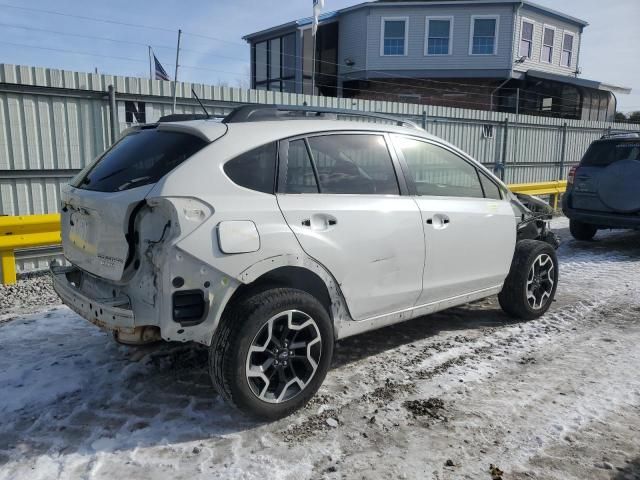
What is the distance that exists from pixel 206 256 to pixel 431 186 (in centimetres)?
205

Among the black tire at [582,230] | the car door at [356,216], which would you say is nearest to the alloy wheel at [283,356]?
the car door at [356,216]

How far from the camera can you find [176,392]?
338 centimetres

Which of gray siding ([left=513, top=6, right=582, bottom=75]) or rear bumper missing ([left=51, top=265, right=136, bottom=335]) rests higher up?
gray siding ([left=513, top=6, right=582, bottom=75])

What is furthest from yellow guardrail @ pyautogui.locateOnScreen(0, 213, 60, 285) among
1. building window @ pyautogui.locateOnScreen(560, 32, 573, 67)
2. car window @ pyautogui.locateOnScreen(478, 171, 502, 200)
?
building window @ pyautogui.locateOnScreen(560, 32, 573, 67)

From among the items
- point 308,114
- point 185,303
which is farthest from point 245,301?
point 308,114

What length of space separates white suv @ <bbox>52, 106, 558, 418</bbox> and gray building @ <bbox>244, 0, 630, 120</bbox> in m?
20.3

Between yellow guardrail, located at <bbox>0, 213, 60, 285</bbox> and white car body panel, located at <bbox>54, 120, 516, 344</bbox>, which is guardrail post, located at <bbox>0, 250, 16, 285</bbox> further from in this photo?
white car body panel, located at <bbox>54, 120, 516, 344</bbox>

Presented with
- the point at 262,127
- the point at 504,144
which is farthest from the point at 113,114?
the point at 504,144

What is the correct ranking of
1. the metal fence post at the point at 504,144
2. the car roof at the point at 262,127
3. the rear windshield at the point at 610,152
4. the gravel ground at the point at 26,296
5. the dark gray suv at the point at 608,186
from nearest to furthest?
the car roof at the point at 262,127 → the gravel ground at the point at 26,296 → the dark gray suv at the point at 608,186 → the rear windshield at the point at 610,152 → the metal fence post at the point at 504,144

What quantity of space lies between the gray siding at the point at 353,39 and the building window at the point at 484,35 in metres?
5.01

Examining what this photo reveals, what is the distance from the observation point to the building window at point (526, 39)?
973 inches

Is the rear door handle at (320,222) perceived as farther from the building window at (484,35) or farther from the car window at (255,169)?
the building window at (484,35)

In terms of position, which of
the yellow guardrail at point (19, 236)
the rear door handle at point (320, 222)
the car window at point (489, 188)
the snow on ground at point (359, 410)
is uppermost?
the car window at point (489, 188)

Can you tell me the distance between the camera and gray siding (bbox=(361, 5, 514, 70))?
23781mm
